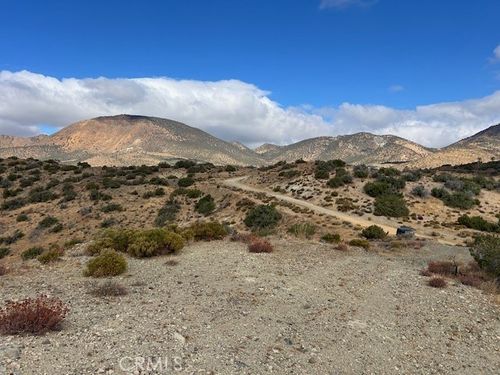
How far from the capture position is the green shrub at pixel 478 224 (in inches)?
1344

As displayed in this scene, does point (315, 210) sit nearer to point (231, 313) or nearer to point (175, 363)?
point (231, 313)

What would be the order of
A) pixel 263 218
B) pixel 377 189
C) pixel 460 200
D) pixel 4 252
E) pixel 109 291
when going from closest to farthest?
pixel 109 291 → pixel 263 218 → pixel 4 252 → pixel 460 200 → pixel 377 189

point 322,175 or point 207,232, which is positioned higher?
point 322,175

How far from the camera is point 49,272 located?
1475cm

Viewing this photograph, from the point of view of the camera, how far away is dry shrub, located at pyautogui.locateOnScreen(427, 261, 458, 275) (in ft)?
54.1

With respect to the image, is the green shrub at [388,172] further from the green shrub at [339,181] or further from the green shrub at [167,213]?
the green shrub at [167,213]

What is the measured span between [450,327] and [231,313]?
560 centimetres

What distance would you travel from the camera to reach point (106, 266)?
14.3m

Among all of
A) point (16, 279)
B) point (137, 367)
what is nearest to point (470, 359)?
point (137, 367)

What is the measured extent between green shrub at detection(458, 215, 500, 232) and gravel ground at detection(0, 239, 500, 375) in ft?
70.6

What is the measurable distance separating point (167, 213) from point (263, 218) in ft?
40.4

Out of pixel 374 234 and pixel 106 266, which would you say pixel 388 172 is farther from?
pixel 106 266

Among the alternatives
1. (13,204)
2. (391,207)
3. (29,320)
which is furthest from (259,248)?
(13,204)

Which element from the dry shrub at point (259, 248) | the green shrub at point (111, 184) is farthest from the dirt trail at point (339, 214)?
the green shrub at point (111, 184)
